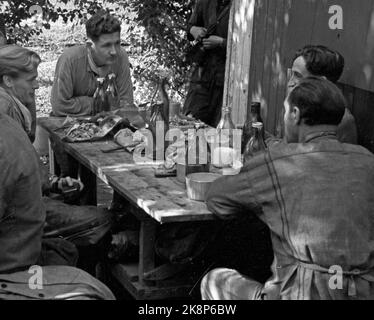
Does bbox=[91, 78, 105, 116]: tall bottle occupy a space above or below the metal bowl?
above

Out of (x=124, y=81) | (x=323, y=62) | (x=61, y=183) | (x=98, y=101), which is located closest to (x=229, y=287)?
(x=61, y=183)

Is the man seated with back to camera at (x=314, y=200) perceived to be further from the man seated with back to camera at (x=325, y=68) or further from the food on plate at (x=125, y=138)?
the food on plate at (x=125, y=138)

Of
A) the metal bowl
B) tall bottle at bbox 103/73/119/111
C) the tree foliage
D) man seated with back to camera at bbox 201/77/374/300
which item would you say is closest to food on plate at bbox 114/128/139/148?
tall bottle at bbox 103/73/119/111

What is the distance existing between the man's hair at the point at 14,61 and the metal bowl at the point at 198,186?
101 cm

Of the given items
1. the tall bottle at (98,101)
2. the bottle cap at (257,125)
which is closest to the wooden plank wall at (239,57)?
the tall bottle at (98,101)

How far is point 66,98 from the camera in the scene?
A: 16.1ft

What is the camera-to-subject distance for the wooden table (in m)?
2.99

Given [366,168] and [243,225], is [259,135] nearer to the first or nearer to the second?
[243,225]

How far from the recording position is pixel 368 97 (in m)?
4.04

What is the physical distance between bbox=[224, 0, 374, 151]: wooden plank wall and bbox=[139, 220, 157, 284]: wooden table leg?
1459 mm

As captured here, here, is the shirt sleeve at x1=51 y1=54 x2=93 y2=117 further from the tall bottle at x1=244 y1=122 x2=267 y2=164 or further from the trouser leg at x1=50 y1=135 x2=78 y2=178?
the tall bottle at x1=244 y1=122 x2=267 y2=164

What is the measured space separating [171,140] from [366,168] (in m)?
1.53

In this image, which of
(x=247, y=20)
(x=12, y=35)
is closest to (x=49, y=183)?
(x=247, y=20)
